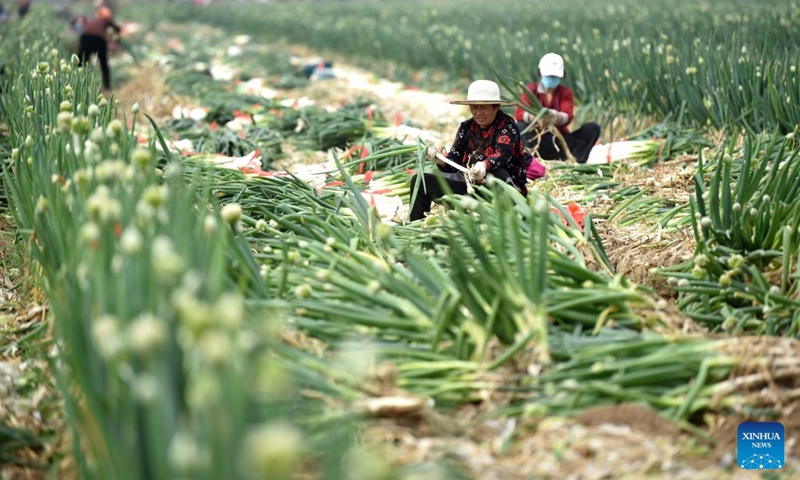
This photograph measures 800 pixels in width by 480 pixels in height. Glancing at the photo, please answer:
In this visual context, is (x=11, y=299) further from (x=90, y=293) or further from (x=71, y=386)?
(x=90, y=293)

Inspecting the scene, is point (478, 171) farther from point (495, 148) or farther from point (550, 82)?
point (550, 82)

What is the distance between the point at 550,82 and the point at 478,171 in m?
1.93

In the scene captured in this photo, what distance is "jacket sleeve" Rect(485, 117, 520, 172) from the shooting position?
179 inches

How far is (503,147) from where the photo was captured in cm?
460

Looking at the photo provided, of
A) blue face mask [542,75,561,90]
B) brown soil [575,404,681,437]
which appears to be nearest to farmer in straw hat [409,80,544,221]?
blue face mask [542,75,561,90]

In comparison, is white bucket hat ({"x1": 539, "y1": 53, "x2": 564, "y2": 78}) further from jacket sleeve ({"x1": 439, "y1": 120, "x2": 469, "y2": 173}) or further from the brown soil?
the brown soil

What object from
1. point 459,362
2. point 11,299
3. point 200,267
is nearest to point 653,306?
point 459,362

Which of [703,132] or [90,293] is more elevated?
[90,293]

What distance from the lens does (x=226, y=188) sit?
423 cm

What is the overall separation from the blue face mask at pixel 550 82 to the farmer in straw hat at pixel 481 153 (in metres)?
1.42

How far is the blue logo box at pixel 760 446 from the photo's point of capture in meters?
2.50

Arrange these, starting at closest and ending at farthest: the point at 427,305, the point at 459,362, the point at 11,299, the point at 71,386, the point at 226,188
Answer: the point at 71,386
the point at 459,362
the point at 427,305
the point at 11,299
the point at 226,188

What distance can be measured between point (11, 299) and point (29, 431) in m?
1.29

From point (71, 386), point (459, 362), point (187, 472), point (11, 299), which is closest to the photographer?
point (187, 472)
